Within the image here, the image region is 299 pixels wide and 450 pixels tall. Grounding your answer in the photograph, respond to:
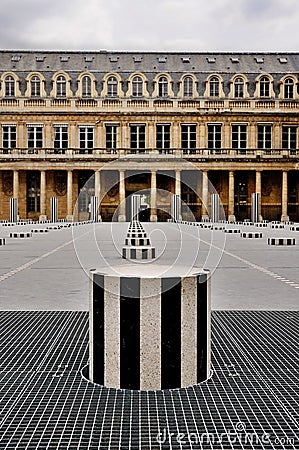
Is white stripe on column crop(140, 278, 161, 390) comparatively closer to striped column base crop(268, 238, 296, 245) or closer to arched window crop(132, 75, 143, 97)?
striped column base crop(268, 238, 296, 245)

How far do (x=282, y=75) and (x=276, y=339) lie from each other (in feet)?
229

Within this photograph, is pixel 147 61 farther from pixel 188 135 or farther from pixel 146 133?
pixel 188 135

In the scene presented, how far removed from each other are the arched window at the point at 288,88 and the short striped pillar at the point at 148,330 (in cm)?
7001

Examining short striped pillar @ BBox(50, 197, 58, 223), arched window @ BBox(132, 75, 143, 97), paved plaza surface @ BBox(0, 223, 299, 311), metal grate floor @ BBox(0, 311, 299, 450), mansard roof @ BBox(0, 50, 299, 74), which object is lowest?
metal grate floor @ BBox(0, 311, 299, 450)

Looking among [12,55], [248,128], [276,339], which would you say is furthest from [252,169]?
[276,339]

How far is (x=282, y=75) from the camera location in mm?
73875

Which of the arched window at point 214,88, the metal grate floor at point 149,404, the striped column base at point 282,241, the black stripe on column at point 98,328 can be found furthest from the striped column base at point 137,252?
the arched window at point 214,88

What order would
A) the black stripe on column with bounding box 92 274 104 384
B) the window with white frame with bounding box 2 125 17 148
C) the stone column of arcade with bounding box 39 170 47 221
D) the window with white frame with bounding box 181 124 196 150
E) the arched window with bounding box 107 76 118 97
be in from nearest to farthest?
1. the black stripe on column with bounding box 92 274 104 384
2. the stone column of arcade with bounding box 39 170 47 221
3. the window with white frame with bounding box 2 125 17 148
4. the window with white frame with bounding box 181 124 196 150
5. the arched window with bounding box 107 76 118 97

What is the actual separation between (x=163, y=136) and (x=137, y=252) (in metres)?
53.9

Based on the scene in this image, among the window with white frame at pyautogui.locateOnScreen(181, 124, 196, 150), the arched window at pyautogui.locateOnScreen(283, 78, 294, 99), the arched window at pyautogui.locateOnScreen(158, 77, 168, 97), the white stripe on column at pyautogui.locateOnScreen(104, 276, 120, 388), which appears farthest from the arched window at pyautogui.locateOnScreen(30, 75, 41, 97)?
the white stripe on column at pyautogui.locateOnScreen(104, 276, 120, 388)

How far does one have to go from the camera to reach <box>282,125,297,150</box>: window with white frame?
234 feet

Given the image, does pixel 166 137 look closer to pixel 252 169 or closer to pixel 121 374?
pixel 252 169

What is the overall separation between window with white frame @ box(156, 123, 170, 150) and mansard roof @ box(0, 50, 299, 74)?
7.27 meters

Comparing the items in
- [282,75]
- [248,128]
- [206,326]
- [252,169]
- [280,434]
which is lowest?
[280,434]
